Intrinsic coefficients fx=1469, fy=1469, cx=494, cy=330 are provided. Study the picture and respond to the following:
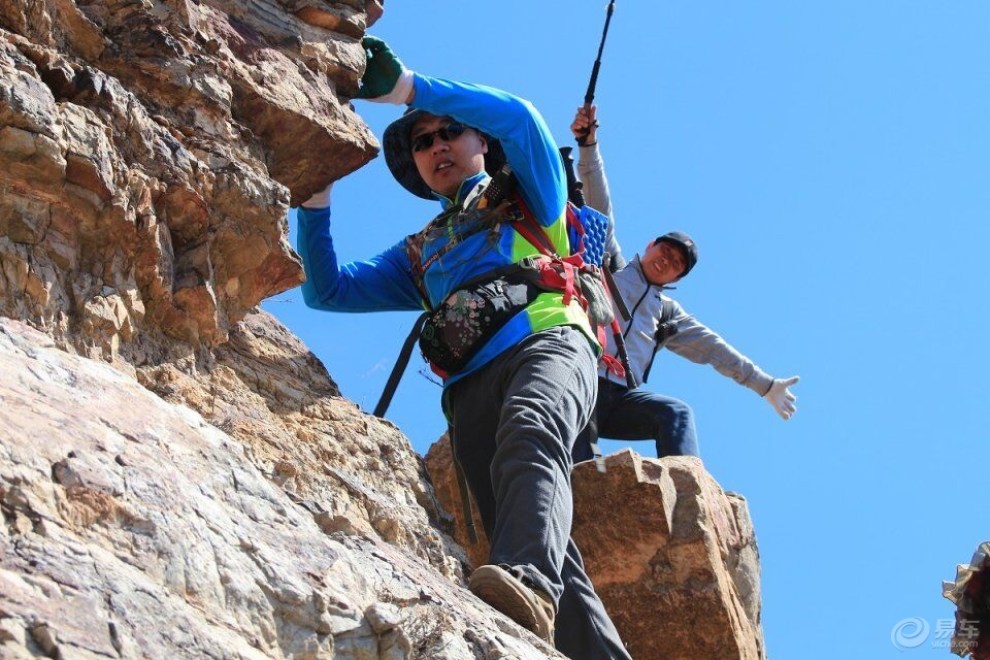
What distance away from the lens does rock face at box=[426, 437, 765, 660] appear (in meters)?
7.42

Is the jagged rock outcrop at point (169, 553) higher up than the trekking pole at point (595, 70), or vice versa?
the trekking pole at point (595, 70)

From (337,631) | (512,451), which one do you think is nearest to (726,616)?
(512,451)

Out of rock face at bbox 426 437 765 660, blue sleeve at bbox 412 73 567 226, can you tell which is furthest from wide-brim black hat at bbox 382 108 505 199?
rock face at bbox 426 437 765 660

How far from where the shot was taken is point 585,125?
30.7 ft

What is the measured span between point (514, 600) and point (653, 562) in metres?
2.60

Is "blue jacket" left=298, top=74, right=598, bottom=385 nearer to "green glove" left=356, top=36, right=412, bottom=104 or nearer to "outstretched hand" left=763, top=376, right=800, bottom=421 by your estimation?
"green glove" left=356, top=36, right=412, bottom=104

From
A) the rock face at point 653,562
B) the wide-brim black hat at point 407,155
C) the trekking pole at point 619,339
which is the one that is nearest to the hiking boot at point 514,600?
the rock face at point 653,562

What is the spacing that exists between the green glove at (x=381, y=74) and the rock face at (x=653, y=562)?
2122 mm

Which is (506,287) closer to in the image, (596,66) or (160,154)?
(160,154)

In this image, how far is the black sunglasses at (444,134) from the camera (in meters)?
7.46

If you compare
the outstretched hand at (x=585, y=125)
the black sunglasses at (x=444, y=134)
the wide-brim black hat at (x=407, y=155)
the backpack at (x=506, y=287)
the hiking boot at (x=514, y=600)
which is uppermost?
the outstretched hand at (x=585, y=125)

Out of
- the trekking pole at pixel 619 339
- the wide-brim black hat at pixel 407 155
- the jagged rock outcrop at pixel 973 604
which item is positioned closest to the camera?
the jagged rock outcrop at pixel 973 604

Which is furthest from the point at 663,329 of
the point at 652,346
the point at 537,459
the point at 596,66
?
the point at 537,459

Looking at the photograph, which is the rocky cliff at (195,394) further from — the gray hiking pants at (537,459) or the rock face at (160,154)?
the gray hiking pants at (537,459)
